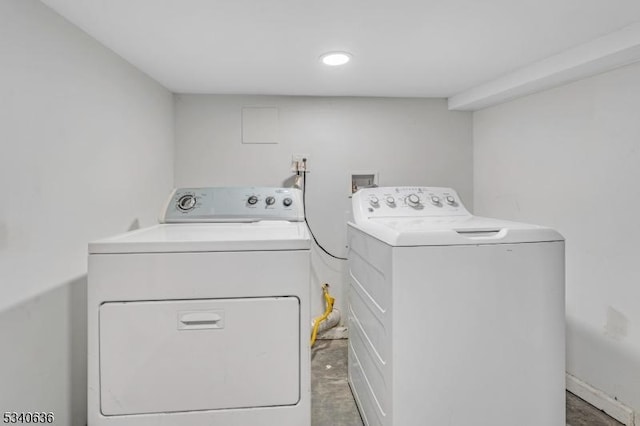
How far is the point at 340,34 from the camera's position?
1513mm

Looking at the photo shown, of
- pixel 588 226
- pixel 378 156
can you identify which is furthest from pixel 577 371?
pixel 378 156

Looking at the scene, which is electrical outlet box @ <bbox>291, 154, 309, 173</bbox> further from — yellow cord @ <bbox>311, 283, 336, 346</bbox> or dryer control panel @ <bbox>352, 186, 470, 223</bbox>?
yellow cord @ <bbox>311, 283, 336, 346</bbox>

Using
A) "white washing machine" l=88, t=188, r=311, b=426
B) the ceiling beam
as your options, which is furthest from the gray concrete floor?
the ceiling beam

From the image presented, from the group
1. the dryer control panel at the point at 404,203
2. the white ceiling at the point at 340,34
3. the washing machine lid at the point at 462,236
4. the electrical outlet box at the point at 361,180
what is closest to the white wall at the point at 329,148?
the electrical outlet box at the point at 361,180

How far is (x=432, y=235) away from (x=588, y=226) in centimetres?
110

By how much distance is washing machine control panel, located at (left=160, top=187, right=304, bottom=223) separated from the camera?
1.89 m

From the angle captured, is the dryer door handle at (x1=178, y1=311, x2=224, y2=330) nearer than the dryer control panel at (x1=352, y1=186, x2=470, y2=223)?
Yes

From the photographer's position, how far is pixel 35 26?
3.97 feet

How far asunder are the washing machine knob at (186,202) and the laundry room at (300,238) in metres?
0.02

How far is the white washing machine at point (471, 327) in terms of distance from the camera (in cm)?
123

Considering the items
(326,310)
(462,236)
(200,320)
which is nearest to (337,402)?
(326,310)

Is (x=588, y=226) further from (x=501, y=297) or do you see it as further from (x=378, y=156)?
(x=378, y=156)

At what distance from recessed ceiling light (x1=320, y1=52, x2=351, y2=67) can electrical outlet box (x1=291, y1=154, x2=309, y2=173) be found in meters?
0.76

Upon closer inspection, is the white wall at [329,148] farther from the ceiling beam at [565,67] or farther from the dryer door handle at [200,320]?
the dryer door handle at [200,320]
